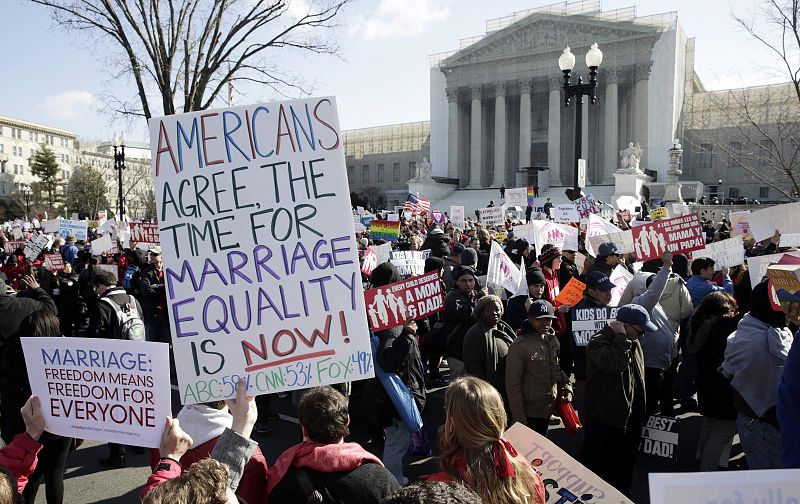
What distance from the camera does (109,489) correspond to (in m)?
5.20

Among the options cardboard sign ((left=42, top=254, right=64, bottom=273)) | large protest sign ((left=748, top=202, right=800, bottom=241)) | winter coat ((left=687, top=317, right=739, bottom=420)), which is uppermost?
large protest sign ((left=748, top=202, right=800, bottom=241))

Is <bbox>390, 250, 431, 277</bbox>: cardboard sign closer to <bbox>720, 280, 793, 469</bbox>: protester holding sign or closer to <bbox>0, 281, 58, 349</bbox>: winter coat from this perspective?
<bbox>0, 281, 58, 349</bbox>: winter coat

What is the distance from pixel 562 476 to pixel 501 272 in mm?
4603

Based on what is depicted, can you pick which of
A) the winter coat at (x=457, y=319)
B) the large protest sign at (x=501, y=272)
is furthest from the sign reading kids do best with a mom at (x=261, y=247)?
the large protest sign at (x=501, y=272)

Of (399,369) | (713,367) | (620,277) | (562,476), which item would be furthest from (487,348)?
(562,476)

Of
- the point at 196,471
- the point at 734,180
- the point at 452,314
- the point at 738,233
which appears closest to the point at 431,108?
the point at 734,180

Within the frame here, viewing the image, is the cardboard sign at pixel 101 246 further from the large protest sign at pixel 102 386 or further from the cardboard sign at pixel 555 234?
the large protest sign at pixel 102 386

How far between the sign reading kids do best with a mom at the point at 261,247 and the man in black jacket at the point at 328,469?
0.71 ft

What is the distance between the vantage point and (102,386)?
2832 mm

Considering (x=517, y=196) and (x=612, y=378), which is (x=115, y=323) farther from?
(x=517, y=196)

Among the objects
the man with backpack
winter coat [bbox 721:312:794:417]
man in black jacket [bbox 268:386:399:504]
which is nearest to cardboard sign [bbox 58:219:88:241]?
the man with backpack

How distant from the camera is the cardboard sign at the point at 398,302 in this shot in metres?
4.75

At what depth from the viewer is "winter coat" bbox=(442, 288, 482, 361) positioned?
5.90 meters

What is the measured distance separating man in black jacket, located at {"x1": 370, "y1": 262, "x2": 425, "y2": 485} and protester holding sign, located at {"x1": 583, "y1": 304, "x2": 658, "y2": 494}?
4.22 ft
